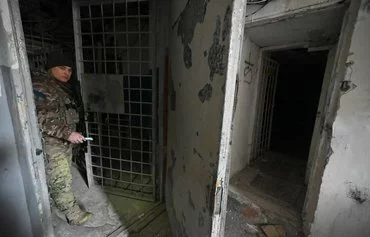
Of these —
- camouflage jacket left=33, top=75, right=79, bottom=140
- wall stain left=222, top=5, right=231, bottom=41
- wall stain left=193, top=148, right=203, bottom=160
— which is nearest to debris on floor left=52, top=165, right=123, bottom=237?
camouflage jacket left=33, top=75, right=79, bottom=140

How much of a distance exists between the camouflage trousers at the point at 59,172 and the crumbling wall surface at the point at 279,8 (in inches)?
84.5

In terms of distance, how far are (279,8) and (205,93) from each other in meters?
1.49

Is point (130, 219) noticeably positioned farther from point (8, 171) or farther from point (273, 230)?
point (273, 230)

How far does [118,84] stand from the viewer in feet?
6.35

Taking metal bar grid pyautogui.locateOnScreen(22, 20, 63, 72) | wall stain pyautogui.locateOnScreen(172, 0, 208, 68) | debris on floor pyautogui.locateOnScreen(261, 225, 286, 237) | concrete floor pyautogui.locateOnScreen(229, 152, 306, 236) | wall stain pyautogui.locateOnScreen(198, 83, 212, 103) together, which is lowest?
debris on floor pyautogui.locateOnScreen(261, 225, 286, 237)

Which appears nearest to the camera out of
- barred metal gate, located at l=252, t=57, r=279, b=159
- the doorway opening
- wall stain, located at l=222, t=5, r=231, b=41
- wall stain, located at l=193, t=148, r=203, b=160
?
wall stain, located at l=222, t=5, r=231, b=41

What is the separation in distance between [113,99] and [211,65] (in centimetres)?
150

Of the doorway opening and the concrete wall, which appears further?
the doorway opening

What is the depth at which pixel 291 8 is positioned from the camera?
166cm

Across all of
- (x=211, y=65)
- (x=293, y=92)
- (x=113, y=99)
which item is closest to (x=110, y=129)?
(x=113, y=99)

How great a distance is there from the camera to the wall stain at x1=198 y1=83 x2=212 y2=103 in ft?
2.46

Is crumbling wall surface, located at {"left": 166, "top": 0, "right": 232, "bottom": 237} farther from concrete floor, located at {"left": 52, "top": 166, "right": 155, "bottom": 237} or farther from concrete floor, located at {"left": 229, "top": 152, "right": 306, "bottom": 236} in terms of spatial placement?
concrete floor, located at {"left": 229, "top": 152, "right": 306, "bottom": 236}

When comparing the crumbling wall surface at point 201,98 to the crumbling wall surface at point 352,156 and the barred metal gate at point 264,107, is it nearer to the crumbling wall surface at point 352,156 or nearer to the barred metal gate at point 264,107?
the crumbling wall surface at point 352,156

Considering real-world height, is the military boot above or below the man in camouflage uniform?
below
